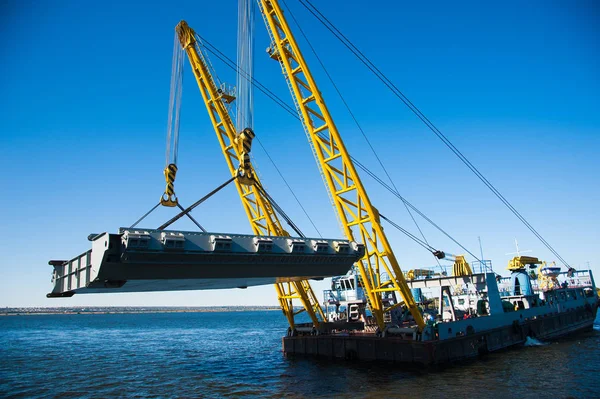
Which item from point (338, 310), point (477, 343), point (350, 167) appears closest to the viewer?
point (350, 167)

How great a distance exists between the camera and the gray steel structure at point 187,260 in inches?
779

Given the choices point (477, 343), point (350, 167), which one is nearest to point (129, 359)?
point (350, 167)

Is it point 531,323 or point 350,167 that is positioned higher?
point 350,167

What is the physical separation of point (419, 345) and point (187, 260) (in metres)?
19.7

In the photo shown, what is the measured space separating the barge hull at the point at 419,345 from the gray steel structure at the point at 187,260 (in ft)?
32.1

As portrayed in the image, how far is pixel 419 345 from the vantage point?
30.8 metres

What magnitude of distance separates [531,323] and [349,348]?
23207mm

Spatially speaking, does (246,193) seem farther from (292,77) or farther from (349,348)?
(349,348)

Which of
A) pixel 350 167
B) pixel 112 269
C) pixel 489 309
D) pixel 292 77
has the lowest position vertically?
pixel 489 309

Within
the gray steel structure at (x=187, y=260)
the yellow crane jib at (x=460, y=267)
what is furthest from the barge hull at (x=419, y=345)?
the gray steel structure at (x=187, y=260)

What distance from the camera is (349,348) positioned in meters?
35.9

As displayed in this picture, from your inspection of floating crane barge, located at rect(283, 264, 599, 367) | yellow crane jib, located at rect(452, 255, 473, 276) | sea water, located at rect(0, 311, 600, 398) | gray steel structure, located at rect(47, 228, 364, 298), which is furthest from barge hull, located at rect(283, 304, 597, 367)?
gray steel structure, located at rect(47, 228, 364, 298)

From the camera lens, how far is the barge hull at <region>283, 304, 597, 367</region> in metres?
31.2

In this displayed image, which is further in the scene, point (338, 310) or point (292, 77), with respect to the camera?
point (338, 310)
